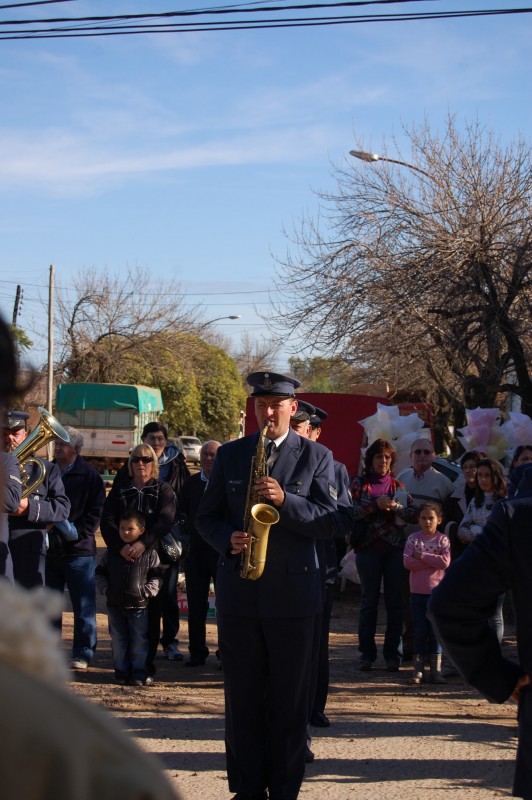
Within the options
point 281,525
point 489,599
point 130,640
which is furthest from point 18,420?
point 489,599

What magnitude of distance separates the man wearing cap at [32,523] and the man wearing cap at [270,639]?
115 inches

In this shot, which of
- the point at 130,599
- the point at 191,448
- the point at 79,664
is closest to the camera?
the point at 130,599

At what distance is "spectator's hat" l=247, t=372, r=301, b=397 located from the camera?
17.3 ft

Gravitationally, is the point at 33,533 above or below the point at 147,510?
below

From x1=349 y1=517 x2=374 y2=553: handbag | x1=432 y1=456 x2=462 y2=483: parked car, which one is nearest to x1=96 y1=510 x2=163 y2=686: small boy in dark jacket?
x1=349 y1=517 x2=374 y2=553: handbag

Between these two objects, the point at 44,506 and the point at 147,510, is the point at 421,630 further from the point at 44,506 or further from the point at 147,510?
the point at 44,506

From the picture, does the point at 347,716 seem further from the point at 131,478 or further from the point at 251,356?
the point at 251,356

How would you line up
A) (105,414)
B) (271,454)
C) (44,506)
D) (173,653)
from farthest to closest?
(105,414)
(173,653)
(44,506)
(271,454)

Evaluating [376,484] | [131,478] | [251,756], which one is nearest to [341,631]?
[376,484]

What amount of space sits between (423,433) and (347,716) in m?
5.52

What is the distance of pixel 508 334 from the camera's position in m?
15.4

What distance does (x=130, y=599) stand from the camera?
26.2ft

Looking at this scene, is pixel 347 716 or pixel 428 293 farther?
pixel 428 293

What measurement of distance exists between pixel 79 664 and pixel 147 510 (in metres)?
1.46
